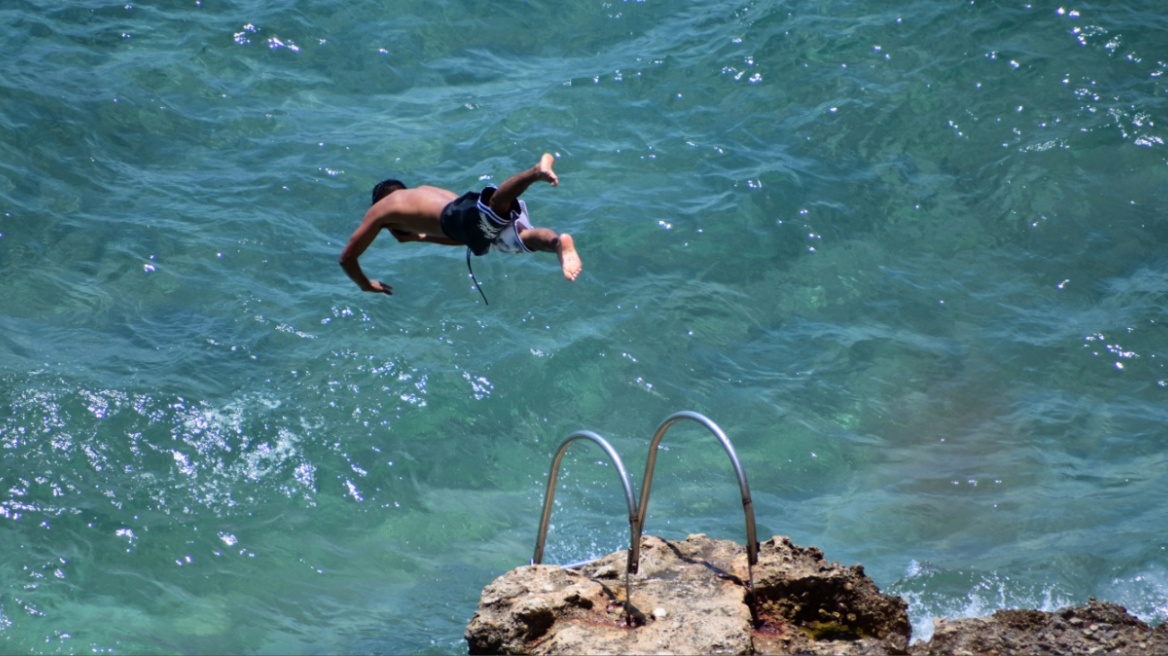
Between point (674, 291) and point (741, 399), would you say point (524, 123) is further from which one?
point (741, 399)

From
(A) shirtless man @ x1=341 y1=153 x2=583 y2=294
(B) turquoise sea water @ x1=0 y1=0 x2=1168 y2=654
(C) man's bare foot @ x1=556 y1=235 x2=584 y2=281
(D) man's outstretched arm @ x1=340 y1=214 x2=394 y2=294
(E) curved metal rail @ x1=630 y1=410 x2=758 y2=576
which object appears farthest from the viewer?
(B) turquoise sea water @ x1=0 y1=0 x2=1168 y2=654

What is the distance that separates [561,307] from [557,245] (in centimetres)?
594

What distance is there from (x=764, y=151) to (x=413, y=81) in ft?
16.2

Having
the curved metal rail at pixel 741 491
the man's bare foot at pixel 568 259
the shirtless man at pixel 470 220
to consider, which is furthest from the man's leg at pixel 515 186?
the curved metal rail at pixel 741 491

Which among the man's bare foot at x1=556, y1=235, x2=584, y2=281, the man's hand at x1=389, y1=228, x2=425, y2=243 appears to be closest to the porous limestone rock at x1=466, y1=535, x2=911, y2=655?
the man's bare foot at x1=556, y1=235, x2=584, y2=281

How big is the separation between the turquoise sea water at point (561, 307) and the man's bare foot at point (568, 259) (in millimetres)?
3326

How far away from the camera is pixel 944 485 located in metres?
10.6

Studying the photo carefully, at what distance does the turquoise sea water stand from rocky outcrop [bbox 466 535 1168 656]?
255 cm

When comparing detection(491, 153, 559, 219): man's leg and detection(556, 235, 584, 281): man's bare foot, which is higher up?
detection(491, 153, 559, 219): man's leg

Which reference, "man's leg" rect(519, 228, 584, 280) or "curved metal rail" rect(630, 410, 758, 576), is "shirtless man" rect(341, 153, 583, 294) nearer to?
"man's leg" rect(519, 228, 584, 280)

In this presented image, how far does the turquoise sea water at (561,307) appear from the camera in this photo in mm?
9531

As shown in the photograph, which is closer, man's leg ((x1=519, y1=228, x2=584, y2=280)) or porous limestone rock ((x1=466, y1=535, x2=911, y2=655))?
porous limestone rock ((x1=466, y1=535, x2=911, y2=655))

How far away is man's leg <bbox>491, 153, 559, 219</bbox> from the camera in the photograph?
648 centimetres

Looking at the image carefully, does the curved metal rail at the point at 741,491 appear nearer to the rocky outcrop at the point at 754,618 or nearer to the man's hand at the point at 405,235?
the rocky outcrop at the point at 754,618
